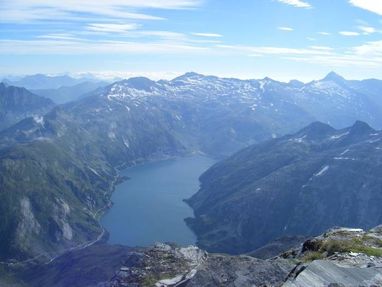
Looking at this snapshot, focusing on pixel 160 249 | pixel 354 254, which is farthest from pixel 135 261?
pixel 354 254

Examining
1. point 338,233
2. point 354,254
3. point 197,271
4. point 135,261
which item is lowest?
point 135,261

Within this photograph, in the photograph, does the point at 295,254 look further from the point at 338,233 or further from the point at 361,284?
the point at 361,284

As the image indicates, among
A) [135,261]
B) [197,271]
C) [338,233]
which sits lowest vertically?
[135,261]

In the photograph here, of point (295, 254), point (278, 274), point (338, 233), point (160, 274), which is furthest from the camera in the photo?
point (160, 274)

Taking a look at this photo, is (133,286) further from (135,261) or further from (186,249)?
(186,249)

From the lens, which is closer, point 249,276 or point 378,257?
point 378,257

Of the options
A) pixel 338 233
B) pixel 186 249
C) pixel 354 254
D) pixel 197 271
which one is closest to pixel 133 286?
pixel 197 271

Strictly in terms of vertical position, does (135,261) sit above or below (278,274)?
below

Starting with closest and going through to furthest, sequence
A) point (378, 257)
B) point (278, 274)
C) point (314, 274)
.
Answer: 1. point (314, 274)
2. point (378, 257)
3. point (278, 274)

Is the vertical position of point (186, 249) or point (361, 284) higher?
point (361, 284)
